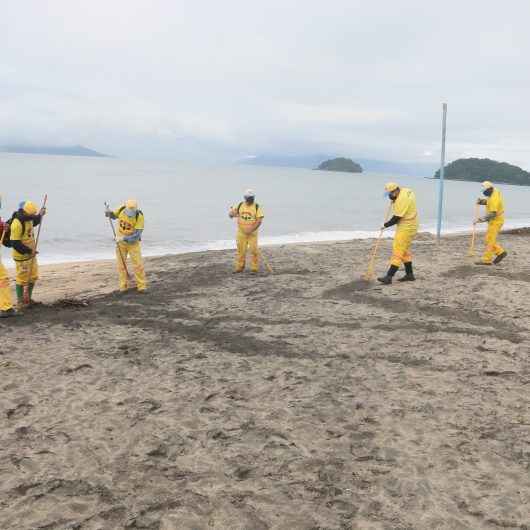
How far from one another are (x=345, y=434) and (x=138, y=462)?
1899mm

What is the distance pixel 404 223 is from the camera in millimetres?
10281

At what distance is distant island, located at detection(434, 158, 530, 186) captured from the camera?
188m

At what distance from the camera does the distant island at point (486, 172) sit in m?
188

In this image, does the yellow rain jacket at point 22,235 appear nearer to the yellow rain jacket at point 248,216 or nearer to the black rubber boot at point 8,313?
the black rubber boot at point 8,313

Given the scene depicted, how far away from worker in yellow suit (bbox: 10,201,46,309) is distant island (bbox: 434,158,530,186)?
636 ft

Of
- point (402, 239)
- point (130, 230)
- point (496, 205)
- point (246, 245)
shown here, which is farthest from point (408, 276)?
point (130, 230)

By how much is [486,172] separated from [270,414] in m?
206

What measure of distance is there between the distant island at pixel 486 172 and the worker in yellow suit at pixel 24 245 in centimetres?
19372

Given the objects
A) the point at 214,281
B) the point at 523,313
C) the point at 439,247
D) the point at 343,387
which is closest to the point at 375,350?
the point at 343,387

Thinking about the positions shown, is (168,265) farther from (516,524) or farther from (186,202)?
(186,202)

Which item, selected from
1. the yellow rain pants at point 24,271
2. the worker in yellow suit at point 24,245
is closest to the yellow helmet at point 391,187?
the worker in yellow suit at point 24,245

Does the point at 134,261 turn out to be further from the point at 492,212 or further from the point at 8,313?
the point at 492,212

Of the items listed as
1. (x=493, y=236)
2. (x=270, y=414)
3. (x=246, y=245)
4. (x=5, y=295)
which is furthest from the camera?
(x=246, y=245)

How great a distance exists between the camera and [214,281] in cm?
1180
